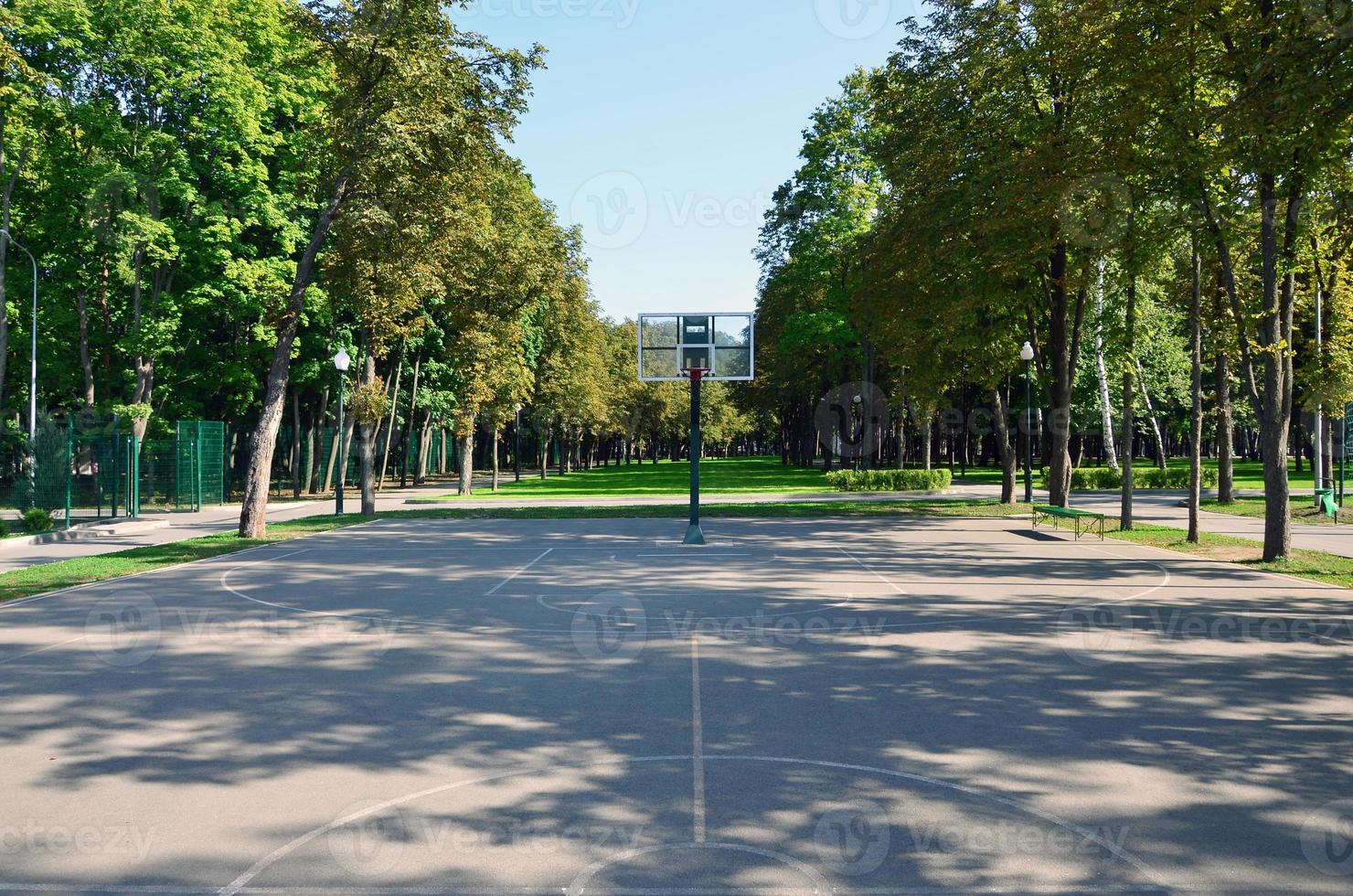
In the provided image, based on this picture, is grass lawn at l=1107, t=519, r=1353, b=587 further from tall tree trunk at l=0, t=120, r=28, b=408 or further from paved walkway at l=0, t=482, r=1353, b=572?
tall tree trunk at l=0, t=120, r=28, b=408

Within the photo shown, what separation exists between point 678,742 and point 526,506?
2761 centimetres

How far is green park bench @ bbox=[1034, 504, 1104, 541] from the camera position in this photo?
22523mm

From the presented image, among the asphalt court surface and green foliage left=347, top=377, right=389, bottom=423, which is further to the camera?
green foliage left=347, top=377, right=389, bottom=423

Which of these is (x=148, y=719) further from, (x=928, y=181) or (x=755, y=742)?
(x=928, y=181)

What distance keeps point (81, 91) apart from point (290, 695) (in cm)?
3071

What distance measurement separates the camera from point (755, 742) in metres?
6.90

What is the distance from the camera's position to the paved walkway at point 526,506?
2119 cm

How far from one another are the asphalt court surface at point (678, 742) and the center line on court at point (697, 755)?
30 millimetres

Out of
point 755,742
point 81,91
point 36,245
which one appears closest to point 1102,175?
point 755,742

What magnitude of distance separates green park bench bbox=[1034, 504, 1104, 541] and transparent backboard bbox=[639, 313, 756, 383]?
26.6ft

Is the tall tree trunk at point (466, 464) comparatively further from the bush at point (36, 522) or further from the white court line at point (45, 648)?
the white court line at point (45, 648)

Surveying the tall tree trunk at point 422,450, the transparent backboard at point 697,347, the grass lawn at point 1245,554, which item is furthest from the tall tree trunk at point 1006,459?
the tall tree trunk at point 422,450

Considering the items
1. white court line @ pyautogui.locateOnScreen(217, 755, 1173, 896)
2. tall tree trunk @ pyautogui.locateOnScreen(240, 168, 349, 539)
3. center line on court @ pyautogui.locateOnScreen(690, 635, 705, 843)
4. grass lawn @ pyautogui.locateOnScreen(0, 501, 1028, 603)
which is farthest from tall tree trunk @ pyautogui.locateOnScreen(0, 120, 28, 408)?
white court line @ pyautogui.locateOnScreen(217, 755, 1173, 896)

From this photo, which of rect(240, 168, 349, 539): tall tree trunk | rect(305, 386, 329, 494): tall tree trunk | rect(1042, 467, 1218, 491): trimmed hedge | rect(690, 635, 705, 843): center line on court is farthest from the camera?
rect(305, 386, 329, 494): tall tree trunk
